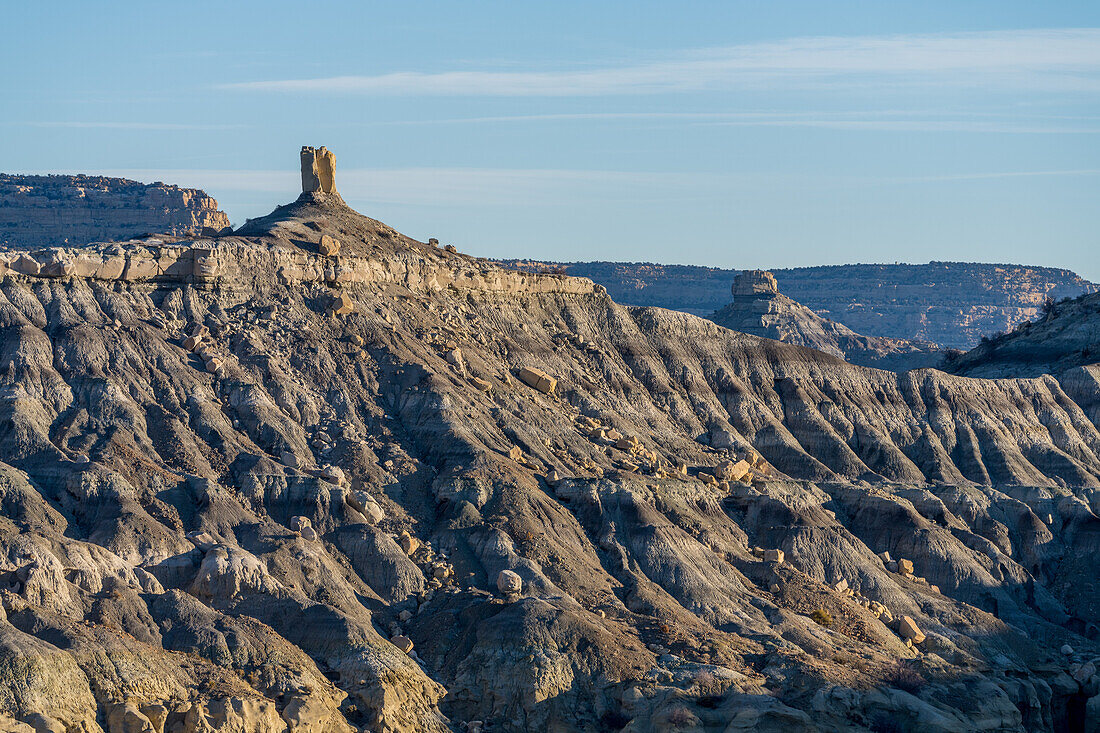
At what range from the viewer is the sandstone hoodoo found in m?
64.0

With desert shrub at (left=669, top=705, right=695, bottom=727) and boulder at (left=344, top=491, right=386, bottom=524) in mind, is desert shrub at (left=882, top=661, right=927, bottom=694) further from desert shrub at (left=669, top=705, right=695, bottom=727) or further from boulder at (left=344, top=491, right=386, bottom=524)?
boulder at (left=344, top=491, right=386, bottom=524)

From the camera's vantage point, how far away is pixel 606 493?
81.8 metres

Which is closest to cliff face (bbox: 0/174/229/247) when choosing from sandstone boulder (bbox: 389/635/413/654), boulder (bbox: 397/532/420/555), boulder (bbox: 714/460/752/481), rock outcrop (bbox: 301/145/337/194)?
rock outcrop (bbox: 301/145/337/194)

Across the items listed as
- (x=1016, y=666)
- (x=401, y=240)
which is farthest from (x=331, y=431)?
(x=1016, y=666)

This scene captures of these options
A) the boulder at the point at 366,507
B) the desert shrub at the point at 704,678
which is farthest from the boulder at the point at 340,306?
the desert shrub at the point at 704,678

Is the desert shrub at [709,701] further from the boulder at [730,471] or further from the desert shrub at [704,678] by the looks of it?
the boulder at [730,471]

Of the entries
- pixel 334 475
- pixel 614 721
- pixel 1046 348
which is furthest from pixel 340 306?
pixel 1046 348

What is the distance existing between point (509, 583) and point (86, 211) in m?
121

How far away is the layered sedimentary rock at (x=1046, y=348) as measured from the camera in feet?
404

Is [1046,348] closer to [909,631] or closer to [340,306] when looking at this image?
[909,631]

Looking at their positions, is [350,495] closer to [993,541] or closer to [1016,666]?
[1016,666]

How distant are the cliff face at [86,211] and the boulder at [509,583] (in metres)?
101

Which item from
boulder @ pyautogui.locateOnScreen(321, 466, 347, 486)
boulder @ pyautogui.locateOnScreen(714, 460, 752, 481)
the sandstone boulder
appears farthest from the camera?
boulder @ pyautogui.locateOnScreen(714, 460, 752, 481)

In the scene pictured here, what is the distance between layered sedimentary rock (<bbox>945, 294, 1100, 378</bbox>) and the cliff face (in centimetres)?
7491
